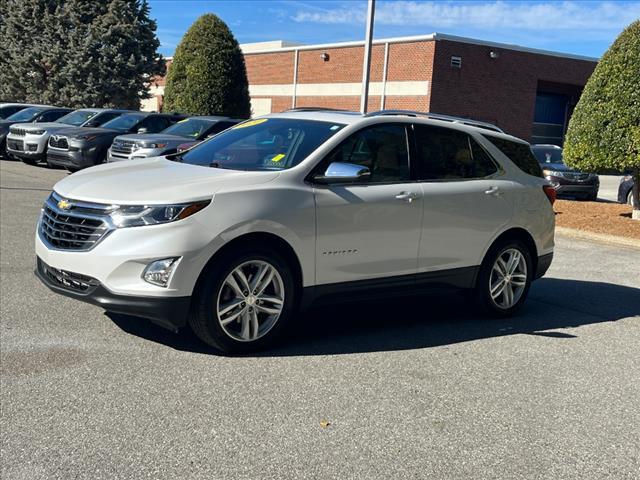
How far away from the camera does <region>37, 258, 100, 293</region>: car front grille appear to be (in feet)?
15.9

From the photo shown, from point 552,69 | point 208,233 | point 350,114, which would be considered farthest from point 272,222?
point 552,69

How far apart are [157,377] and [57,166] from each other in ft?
51.8

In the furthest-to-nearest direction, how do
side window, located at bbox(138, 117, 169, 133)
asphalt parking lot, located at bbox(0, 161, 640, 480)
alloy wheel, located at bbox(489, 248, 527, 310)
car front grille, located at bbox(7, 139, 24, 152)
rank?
car front grille, located at bbox(7, 139, 24, 152) → side window, located at bbox(138, 117, 169, 133) → alloy wheel, located at bbox(489, 248, 527, 310) → asphalt parking lot, located at bbox(0, 161, 640, 480)

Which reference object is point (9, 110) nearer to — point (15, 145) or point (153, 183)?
point (15, 145)

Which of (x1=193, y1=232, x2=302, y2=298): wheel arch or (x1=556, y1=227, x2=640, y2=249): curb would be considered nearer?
(x1=193, y1=232, x2=302, y2=298): wheel arch

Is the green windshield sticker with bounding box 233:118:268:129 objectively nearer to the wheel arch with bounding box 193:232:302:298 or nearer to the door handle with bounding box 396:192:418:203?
the door handle with bounding box 396:192:418:203

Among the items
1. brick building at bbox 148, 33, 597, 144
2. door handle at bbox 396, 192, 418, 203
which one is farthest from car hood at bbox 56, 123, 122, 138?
brick building at bbox 148, 33, 597, 144

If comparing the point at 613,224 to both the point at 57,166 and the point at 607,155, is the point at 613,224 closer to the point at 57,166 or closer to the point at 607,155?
the point at 607,155

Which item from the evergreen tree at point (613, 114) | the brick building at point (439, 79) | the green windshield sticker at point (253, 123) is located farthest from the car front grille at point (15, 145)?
the brick building at point (439, 79)

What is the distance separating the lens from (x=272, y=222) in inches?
199

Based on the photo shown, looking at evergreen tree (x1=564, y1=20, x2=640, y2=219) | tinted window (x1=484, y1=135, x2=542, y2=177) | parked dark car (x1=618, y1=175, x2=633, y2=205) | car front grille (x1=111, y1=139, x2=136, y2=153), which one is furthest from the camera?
parked dark car (x1=618, y1=175, x2=633, y2=205)

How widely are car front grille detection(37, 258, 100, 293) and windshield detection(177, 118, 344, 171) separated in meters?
1.41

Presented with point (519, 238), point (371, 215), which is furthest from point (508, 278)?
point (371, 215)

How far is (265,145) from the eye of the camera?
583 centimetres
